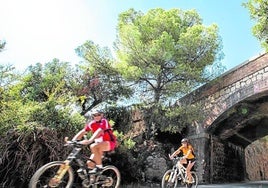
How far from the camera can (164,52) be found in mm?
13555

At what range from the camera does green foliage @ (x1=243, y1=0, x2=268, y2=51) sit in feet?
32.9

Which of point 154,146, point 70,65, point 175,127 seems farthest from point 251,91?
point 70,65

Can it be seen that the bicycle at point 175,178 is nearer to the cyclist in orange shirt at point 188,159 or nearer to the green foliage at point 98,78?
the cyclist in orange shirt at point 188,159

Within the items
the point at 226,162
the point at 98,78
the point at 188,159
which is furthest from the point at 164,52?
the point at 226,162

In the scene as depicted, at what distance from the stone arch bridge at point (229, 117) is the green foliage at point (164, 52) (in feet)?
2.86

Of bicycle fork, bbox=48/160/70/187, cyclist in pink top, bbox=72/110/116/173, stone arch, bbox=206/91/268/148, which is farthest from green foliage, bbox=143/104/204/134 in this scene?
bicycle fork, bbox=48/160/70/187

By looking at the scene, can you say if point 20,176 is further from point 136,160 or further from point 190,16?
point 190,16

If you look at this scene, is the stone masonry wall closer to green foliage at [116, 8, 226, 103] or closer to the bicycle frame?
green foliage at [116, 8, 226, 103]

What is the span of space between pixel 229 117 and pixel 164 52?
4.08m

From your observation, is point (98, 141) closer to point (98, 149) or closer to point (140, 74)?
point (98, 149)

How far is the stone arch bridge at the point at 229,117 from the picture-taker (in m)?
13.2

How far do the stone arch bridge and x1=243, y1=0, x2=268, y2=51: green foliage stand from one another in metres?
2.66

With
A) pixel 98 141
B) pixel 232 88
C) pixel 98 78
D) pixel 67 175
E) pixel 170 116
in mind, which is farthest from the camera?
pixel 98 78

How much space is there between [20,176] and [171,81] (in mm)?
7660
